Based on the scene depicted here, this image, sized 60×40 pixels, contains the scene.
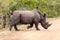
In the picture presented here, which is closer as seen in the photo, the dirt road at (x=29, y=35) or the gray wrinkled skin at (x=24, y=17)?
the dirt road at (x=29, y=35)

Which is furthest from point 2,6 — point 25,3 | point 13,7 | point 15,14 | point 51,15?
point 51,15

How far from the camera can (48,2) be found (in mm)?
36750

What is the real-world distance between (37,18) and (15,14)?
1750 millimetres

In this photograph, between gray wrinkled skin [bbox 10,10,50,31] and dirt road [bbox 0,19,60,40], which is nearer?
dirt road [bbox 0,19,60,40]

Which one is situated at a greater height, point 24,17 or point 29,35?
point 24,17

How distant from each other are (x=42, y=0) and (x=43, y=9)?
235 centimetres

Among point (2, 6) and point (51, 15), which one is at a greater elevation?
point (2, 6)

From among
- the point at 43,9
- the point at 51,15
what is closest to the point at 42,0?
the point at 43,9

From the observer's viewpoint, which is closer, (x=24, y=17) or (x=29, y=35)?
(x=29, y=35)

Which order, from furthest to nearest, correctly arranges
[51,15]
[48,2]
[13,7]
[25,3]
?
[51,15] → [48,2] → [25,3] → [13,7]

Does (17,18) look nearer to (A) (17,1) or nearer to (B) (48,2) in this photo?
(A) (17,1)

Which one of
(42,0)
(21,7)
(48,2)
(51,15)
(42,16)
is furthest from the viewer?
(51,15)

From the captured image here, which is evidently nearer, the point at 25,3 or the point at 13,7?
the point at 13,7

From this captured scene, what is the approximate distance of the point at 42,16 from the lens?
62.7 feet
